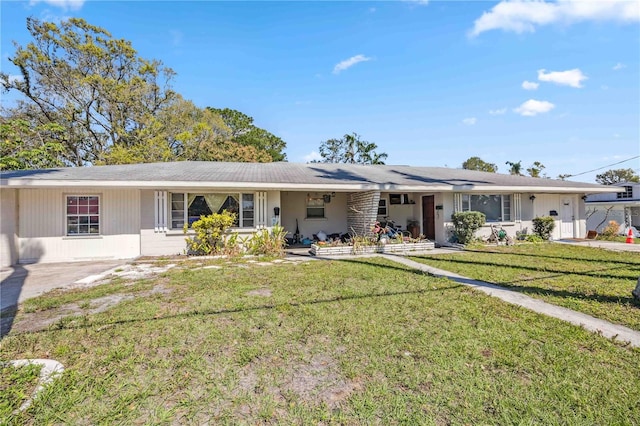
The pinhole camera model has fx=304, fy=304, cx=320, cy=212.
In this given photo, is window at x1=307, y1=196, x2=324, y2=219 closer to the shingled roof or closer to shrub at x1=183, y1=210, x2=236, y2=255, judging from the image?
the shingled roof

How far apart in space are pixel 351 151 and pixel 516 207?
2257cm

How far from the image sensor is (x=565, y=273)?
680cm

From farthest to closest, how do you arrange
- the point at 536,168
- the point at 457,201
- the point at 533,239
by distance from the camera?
the point at 536,168 < the point at 533,239 < the point at 457,201

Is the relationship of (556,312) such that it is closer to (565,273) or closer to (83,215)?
(565,273)

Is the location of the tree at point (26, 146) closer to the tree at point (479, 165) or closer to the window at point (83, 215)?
the window at point (83, 215)

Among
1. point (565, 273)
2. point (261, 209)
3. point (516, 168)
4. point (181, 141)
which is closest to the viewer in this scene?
point (565, 273)

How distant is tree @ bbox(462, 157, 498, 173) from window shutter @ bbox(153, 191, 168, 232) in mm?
43619

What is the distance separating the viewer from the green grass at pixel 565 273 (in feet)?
15.0

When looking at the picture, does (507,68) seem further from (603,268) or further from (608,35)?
(603,268)

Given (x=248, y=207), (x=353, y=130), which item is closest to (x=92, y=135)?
(x=248, y=207)

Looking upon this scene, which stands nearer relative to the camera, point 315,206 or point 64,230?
point 64,230

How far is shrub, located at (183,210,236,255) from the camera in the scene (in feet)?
30.9

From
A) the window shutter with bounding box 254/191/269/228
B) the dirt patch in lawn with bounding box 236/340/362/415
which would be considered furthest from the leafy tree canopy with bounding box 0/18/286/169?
the dirt patch in lawn with bounding box 236/340/362/415

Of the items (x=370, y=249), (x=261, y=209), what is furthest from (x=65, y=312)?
(x=370, y=249)
